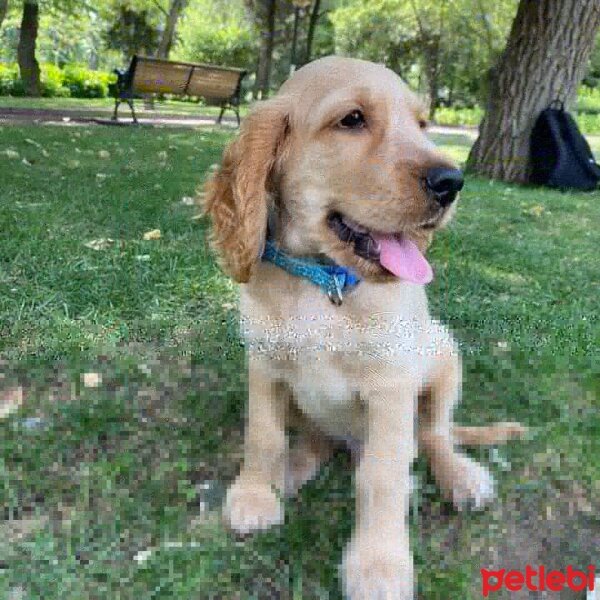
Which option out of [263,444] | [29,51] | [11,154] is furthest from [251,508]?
[29,51]

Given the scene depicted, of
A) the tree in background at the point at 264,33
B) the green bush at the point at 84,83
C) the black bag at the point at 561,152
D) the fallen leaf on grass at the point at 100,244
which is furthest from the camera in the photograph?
the green bush at the point at 84,83

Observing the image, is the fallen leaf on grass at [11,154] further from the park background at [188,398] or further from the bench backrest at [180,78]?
the bench backrest at [180,78]

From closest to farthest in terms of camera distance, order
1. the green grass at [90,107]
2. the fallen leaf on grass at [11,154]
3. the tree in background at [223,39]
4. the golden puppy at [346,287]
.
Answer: the golden puppy at [346,287] < the fallen leaf on grass at [11,154] < the green grass at [90,107] < the tree in background at [223,39]

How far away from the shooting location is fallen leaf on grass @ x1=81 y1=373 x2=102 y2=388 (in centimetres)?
254

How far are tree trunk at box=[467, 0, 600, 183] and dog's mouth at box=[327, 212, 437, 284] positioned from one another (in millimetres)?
6727

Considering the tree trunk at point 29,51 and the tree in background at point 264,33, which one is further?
the tree in background at point 264,33

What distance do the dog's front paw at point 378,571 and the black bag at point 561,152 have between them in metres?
6.99

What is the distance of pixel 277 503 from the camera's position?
1921mm

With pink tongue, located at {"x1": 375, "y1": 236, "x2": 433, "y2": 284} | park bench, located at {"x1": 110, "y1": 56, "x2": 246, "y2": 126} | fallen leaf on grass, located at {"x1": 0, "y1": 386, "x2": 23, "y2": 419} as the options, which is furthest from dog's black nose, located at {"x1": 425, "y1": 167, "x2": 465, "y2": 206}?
park bench, located at {"x1": 110, "y1": 56, "x2": 246, "y2": 126}

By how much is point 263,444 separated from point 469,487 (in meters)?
0.59

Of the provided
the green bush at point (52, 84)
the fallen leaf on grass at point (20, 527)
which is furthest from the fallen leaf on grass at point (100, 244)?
the green bush at point (52, 84)

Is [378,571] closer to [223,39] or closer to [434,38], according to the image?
[434,38]

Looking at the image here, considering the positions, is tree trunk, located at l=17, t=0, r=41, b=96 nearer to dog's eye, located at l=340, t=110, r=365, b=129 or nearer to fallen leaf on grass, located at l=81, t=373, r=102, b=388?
fallen leaf on grass, located at l=81, t=373, r=102, b=388

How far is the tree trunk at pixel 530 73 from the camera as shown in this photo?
7613mm
